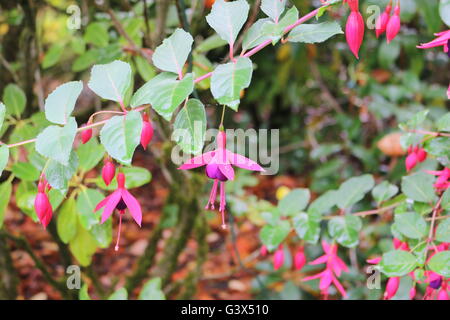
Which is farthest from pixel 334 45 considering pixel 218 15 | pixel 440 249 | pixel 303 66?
pixel 218 15

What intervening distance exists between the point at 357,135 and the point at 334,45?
1.19 feet

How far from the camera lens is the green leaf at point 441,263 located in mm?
716

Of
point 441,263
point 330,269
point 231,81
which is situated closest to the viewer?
point 231,81

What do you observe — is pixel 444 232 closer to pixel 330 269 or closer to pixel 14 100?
pixel 330 269

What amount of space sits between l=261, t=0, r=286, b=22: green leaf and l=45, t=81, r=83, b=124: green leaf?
0.79 feet

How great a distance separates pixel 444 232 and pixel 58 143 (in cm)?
55

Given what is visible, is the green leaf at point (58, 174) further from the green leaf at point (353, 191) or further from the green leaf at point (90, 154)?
the green leaf at point (353, 191)

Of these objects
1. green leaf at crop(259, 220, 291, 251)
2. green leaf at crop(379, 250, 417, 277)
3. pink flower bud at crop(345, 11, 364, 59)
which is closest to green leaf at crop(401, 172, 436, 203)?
green leaf at crop(379, 250, 417, 277)

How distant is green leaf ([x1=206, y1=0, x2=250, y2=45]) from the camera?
2.04 ft

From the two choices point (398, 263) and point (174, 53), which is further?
point (398, 263)

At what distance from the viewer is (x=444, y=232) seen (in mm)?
773

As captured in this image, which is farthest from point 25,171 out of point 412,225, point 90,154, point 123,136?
point 412,225

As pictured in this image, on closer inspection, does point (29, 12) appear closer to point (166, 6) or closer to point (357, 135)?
point (166, 6)

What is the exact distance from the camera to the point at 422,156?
90 cm
